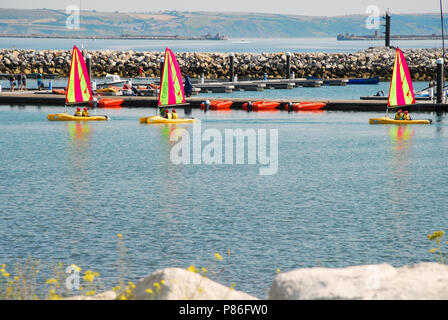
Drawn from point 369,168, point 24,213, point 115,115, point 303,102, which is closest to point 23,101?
point 115,115

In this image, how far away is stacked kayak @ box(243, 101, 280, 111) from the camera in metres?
66.1

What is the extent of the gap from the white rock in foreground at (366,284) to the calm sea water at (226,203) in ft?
24.2

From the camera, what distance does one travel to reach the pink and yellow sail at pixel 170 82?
56.2 m

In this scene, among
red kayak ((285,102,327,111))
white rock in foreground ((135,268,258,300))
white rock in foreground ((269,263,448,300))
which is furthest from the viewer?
red kayak ((285,102,327,111))

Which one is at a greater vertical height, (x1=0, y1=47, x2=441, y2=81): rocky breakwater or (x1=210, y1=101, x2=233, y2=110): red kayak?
(x1=0, y1=47, x2=441, y2=81): rocky breakwater

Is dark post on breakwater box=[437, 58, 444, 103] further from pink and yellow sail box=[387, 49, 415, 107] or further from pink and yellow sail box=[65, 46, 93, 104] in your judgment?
pink and yellow sail box=[65, 46, 93, 104]

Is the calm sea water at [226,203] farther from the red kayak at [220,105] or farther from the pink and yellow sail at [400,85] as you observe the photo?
the red kayak at [220,105]

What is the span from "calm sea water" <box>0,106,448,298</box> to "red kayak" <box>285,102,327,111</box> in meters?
11.7

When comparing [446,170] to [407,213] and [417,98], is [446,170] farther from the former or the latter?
[417,98]

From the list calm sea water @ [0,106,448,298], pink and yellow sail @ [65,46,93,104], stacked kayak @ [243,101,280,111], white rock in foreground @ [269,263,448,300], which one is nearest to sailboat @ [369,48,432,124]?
calm sea water @ [0,106,448,298]

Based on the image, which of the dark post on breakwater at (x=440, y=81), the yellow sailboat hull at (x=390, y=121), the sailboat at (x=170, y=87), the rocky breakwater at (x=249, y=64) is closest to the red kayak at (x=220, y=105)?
the sailboat at (x=170, y=87)

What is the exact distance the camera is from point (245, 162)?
1652 inches

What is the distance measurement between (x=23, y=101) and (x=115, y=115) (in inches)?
489

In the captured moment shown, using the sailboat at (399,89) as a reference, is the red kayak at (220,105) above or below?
below
